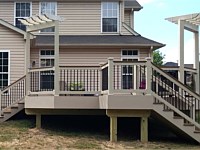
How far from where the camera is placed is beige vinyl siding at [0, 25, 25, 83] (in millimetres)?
17922

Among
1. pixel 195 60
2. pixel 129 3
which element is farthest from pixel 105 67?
pixel 129 3

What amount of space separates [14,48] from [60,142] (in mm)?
6879

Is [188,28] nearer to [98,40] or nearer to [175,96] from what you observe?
[175,96]

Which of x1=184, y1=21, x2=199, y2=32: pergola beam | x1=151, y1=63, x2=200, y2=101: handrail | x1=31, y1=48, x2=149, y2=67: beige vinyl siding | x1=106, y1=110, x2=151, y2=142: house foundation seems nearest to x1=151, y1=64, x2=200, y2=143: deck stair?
x1=151, y1=63, x2=200, y2=101: handrail

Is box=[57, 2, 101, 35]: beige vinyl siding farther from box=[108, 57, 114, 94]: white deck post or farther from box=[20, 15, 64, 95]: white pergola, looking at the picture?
box=[108, 57, 114, 94]: white deck post

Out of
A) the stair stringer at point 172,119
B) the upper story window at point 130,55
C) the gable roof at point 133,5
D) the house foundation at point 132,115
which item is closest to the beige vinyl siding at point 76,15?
the upper story window at point 130,55

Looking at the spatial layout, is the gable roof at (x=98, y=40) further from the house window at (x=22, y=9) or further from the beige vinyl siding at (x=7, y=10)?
the beige vinyl siding at (x=7, y=10)

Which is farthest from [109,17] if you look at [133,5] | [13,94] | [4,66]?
[13,94]

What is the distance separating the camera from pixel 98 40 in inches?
805

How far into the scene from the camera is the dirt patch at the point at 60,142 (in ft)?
39.1

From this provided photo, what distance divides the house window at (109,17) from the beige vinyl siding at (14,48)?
17.3 feet

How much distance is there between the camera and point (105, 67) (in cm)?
1352

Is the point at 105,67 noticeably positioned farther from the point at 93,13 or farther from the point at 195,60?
the point at 93,13

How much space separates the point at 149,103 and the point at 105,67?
198cm
